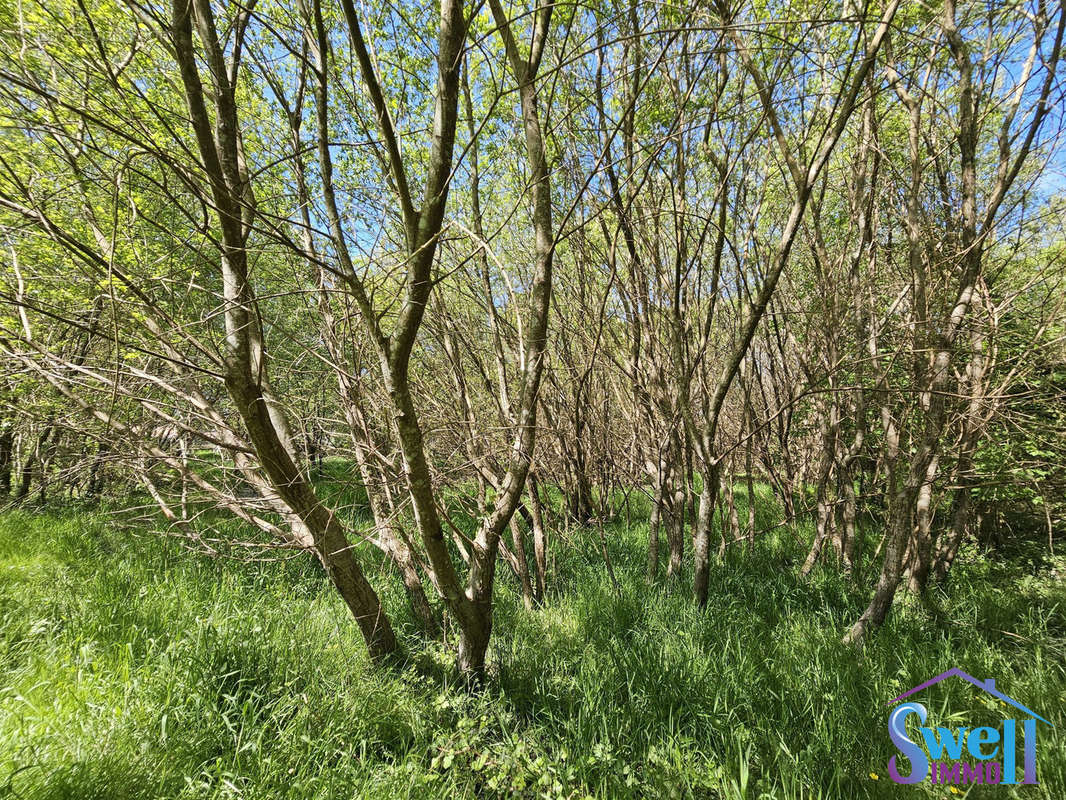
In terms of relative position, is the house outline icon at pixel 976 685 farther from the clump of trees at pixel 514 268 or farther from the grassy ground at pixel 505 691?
the clump of trees at pixel 514 268

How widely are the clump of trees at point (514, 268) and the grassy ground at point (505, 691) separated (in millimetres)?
329

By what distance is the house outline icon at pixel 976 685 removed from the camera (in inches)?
77.3

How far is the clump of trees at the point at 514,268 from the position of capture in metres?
1.61

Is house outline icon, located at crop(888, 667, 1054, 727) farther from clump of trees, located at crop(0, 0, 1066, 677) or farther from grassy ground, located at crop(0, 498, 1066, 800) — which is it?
clump of trees, located at crop(0, 0, 1066, 677)

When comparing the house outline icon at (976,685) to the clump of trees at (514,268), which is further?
the house outline icon at (976,685)

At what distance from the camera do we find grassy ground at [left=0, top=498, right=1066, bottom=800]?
5.57 ft

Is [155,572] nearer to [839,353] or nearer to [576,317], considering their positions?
[576,317]

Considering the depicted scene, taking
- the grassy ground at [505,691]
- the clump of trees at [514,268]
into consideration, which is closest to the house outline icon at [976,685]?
the grassy ground at [505,691]

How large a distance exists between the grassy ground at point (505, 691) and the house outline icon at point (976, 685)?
6 cm

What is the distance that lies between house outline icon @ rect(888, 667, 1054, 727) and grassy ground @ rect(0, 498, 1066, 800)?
0.20 feet

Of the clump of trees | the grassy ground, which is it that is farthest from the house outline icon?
the clump of trees

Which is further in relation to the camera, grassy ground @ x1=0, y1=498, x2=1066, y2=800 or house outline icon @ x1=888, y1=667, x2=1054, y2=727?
house outline icon @ x1=888, y1=667, x2=1054, y2=727

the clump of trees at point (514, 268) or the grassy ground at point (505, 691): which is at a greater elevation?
the clump of trees at point (514, 268)

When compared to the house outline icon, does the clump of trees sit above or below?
above
